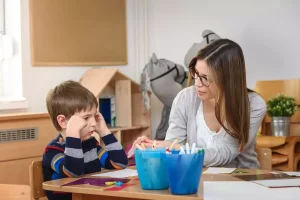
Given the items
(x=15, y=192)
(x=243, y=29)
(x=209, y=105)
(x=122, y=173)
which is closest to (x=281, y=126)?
(x=243, y=29)

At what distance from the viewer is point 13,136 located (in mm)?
3279

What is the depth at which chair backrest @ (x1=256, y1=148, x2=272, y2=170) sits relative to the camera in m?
2.22

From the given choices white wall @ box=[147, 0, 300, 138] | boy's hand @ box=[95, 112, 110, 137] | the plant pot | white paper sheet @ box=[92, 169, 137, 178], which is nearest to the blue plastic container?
white paper sheet @ box=[92, 169, 137, 178]

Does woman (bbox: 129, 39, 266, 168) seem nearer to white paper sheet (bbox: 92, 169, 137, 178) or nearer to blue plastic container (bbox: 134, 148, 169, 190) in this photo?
white paper sheet (bbox: 92, 169, 137, 178)

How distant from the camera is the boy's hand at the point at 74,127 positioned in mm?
1854

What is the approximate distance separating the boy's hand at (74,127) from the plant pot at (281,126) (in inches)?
87.3

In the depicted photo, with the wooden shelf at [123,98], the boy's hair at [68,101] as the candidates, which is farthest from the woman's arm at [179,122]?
the wooden shelf at [123,98]

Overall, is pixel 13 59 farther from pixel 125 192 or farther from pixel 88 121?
A: pixel 125 192

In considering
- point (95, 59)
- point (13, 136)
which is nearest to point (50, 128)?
point (13, 136)

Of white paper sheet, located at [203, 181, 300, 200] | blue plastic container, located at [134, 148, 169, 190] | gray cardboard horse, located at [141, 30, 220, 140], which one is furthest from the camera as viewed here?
gray cardboard horse, located at [141, 30, 220, 140]

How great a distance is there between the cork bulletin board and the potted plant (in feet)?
4.47

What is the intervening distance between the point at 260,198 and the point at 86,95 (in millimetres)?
819

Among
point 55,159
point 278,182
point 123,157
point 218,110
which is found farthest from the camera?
point 218,110

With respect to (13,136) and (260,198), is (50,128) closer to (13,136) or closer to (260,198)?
(13,136)
